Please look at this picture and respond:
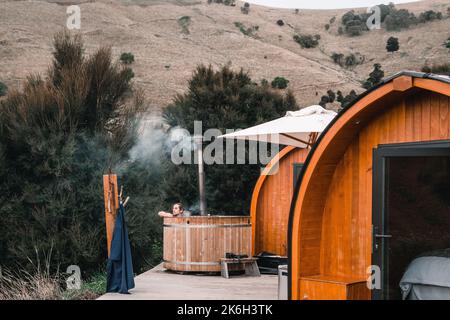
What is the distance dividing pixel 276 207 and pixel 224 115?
550 cm

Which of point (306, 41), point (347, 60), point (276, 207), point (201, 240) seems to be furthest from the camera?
point (306, 41)

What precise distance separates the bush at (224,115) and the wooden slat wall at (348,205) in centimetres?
931

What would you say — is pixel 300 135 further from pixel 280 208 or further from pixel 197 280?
pixel 197 280

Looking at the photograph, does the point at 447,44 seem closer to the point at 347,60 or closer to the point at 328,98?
the point at 347,60

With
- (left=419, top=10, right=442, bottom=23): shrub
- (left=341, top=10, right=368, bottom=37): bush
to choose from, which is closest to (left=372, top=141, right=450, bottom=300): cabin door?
(left=341, top=10, right=368, bottom=37): bush

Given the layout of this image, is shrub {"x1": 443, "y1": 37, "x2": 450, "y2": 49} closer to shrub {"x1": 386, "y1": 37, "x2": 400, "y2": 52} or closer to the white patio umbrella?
shrub {"x1": 386, "y1": 37, "x2": 400, "y2": 52}

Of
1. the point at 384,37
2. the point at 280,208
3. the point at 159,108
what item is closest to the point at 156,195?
the point at 280,208

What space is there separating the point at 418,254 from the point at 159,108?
102ft

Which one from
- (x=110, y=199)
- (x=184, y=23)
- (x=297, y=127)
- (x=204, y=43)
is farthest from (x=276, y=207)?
(x=184, y=23)

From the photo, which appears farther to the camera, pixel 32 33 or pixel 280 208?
pixel 32 33

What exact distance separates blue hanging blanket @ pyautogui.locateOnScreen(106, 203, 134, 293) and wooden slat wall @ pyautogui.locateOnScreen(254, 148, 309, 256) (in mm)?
4420

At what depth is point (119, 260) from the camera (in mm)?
9984

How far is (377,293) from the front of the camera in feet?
25.8

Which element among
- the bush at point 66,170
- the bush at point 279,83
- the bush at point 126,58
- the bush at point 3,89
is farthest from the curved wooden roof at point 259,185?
the bush at point 126,58
